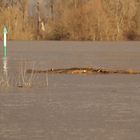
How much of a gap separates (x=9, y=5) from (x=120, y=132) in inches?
2619

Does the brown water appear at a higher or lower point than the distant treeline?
lower

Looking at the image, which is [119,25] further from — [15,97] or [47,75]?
[15,97]

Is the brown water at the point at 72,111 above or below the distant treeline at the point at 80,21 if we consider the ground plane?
below

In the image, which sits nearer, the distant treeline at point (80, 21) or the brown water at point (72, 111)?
the brown water at point (72, 111)

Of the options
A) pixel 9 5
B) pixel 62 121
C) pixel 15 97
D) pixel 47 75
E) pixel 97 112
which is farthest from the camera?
pixel 9 5

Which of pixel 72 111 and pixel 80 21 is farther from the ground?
pixel 80 21

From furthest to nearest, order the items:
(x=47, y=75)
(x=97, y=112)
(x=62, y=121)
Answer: (x=47, y=75), (x=97, y=112), (x=62, y=121)

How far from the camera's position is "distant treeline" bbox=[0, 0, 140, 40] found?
6366 cm

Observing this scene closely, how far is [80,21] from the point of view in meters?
66.4

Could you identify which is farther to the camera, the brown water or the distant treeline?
the distant treeline

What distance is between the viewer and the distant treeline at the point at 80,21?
63.7 meters

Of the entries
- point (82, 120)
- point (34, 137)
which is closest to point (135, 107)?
point (82, 120)

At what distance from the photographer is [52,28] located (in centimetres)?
6912

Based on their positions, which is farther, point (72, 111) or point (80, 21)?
point (80, 21)
